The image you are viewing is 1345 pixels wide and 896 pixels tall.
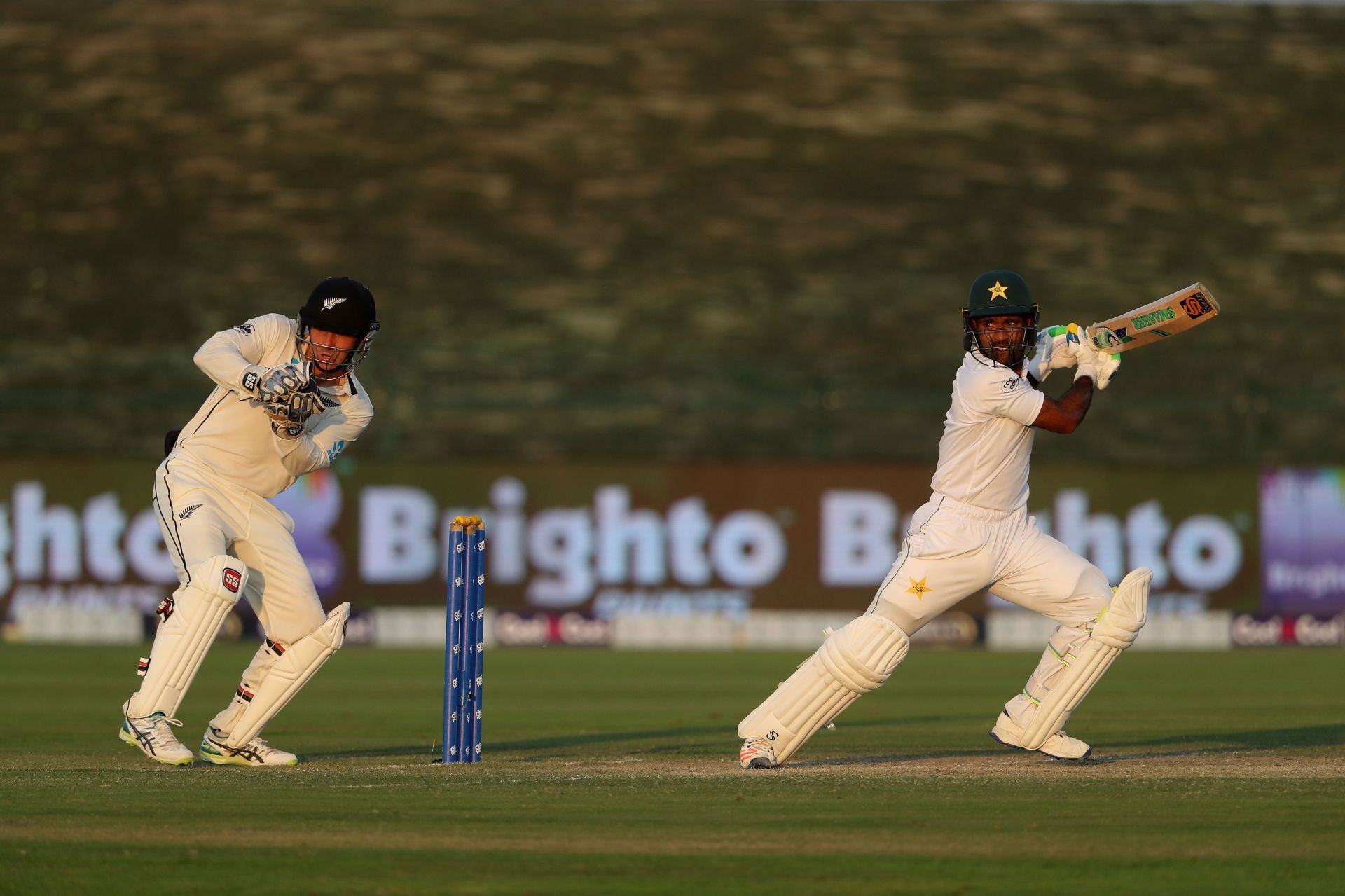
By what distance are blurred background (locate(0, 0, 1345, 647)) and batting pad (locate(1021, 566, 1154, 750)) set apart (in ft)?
31.0

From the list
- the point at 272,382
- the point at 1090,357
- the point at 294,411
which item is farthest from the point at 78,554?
the point at 1090,357

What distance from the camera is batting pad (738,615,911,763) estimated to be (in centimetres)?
731

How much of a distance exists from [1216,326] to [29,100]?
14750 mm

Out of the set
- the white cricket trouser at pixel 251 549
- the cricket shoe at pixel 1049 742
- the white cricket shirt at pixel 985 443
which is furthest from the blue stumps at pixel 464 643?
the cricket shoe at pixel 1049 742

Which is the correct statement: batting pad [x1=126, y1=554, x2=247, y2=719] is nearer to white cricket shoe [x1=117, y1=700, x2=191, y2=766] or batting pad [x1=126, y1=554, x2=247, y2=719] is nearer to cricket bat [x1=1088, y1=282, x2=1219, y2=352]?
white cricket shoe [x1=117, y1=700, x2=191, y2=766]

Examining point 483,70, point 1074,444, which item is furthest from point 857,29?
point 1074,444

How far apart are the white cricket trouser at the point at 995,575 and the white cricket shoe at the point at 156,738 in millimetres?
2769

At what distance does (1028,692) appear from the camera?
7.77m

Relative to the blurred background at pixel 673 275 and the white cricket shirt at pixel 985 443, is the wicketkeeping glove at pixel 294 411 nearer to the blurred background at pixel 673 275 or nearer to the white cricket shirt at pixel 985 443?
the white cricket shirt at pixel 985 443

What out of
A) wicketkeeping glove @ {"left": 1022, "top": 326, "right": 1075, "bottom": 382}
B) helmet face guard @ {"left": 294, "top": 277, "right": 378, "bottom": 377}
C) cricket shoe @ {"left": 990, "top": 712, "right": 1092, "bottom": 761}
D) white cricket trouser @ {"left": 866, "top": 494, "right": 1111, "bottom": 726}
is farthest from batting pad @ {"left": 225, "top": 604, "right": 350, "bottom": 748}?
wicketkeeping glove @ {"left": 1022, "top": 326, "right": 1075, "bottom": 382}

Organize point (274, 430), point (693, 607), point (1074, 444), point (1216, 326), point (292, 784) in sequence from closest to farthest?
point (292, 784)
point (274, 430)
point (693, 607)
point (1074, 444)
point (1216, 326)

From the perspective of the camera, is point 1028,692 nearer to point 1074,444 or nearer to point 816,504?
point 816,504

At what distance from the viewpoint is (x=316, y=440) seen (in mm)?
7902

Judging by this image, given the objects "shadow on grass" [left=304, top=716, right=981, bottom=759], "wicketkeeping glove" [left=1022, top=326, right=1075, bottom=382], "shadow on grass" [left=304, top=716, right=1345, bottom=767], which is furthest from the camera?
"shadow on grass" [left=304, top=716, right=981, bottom=759]
